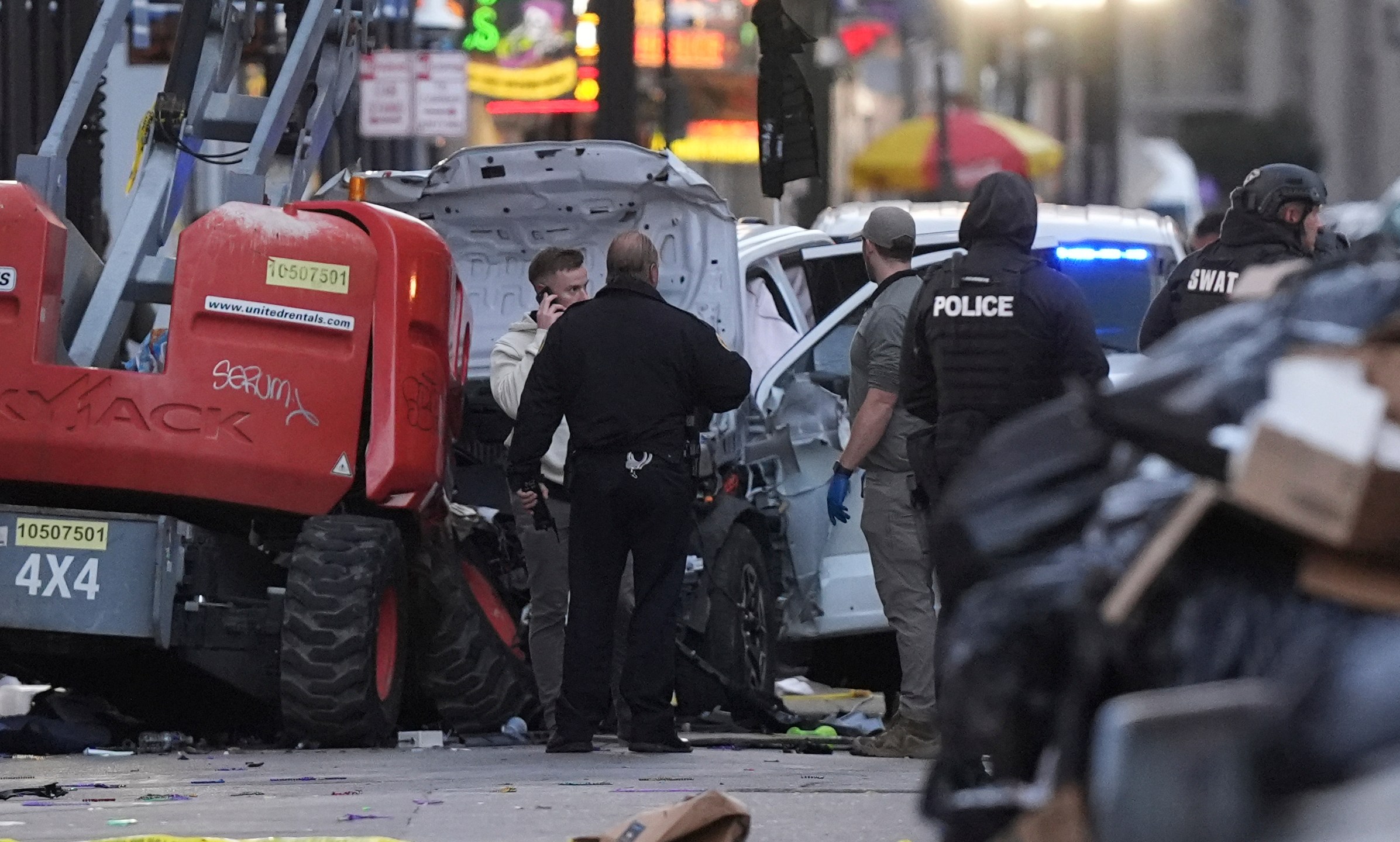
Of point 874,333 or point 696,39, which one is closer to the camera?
point 874,333

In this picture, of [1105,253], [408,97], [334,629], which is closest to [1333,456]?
[334,629]

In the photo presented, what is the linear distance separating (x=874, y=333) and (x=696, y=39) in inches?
1574

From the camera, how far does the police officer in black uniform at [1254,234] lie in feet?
26.9

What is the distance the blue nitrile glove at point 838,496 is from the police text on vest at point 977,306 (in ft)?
4.99

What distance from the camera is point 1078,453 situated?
3828 millimetres

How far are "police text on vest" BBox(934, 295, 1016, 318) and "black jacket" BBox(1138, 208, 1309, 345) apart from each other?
2.32ft

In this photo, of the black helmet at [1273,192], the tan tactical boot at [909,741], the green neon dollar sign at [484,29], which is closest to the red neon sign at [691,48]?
the green neon dollar sign at [484,29]

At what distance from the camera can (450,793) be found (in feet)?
24.2

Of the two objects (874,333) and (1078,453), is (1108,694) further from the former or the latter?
(874,333)

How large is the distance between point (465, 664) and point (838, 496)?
1.52 m

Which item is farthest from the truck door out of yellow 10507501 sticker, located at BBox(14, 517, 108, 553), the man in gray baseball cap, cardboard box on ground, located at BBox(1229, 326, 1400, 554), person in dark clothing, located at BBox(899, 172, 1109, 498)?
cardboard box on ground, located at BBox(1229, 326, 1400, 554)

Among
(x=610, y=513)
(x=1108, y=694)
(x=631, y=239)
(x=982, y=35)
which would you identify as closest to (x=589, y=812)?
(x=610, y=513)

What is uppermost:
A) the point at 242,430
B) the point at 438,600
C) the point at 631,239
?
the point at 631,239

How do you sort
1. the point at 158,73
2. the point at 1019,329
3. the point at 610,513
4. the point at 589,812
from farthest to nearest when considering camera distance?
the point at 158,73
the point at 610,513
the point at 1019,329
the point at 589,812
